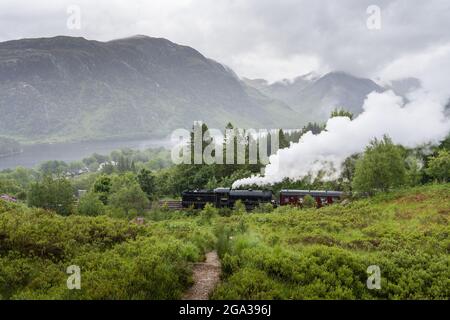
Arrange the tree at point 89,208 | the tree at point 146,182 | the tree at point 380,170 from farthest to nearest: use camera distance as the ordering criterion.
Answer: the tree at point 146,182
the tree at point 380,170
the tree at point 89,208

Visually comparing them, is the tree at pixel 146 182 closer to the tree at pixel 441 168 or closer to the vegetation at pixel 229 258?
the vegetation at pixel 229 258

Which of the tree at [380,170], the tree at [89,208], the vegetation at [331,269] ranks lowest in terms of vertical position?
the tree at [89,208]

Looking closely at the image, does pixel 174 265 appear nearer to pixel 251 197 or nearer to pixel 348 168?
pixel 251 197

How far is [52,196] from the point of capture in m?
32.2

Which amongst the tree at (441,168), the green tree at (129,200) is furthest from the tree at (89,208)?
the tree at (441,168)

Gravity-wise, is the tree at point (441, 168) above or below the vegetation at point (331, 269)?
above

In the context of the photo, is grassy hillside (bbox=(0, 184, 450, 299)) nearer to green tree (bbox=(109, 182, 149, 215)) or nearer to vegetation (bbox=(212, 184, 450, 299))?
vegetation (bbox=(212, 184, 450, 299))

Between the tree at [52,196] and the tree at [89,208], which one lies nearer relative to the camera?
the tree at [52,196]

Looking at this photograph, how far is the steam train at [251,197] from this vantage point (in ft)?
132

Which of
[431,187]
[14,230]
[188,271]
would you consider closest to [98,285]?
[188,271]

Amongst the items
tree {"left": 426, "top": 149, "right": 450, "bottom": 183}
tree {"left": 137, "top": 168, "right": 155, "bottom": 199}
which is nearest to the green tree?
tree {"left": 137, "top": 168, "right": 155, "bottom": 199}

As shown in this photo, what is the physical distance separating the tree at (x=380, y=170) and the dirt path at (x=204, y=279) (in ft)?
88.0

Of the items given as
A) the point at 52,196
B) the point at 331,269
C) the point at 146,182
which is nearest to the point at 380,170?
the point at 331,269

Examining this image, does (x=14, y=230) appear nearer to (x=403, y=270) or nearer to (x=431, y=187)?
(x=403, y=270)
